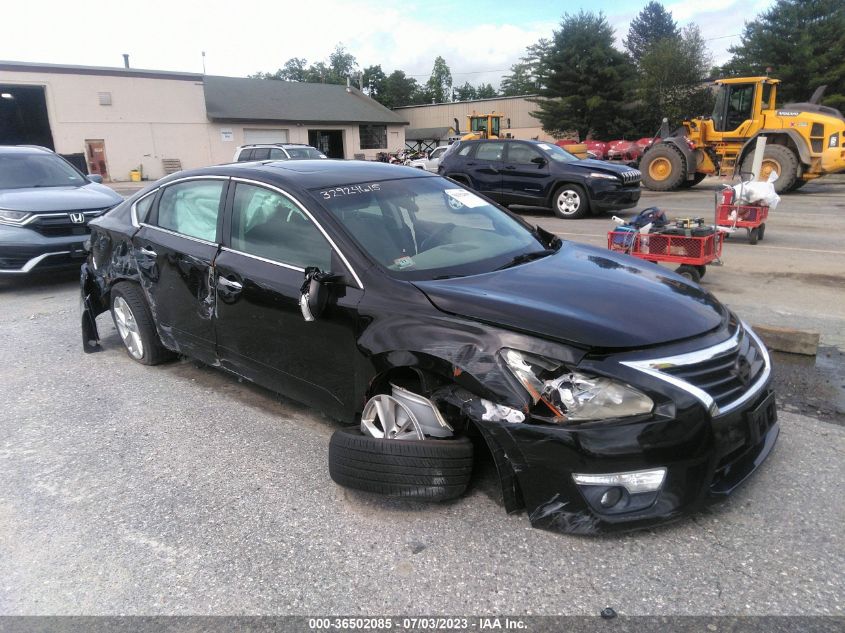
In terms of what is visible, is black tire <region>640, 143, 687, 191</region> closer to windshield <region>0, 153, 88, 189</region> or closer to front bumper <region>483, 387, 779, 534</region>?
windshield <region>0, 153, 88, 189</region>

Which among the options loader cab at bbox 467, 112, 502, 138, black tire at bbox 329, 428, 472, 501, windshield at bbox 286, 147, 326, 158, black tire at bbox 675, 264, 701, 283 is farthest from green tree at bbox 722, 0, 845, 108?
black tire at bbox 329, 428, 472, 501

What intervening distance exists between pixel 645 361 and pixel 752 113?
Answer: 1728cm

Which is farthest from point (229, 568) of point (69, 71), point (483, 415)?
point (69, 71)

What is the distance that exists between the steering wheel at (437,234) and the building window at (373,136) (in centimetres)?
4421

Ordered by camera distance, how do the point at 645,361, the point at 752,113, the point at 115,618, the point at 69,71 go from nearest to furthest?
1. the point at 115,618
2. the point at 645,361
3. the point at 752,113
4. the point at 69,71

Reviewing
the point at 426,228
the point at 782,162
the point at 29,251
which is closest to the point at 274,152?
the point at 29,251

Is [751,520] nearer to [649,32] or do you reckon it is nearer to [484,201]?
[484,201]

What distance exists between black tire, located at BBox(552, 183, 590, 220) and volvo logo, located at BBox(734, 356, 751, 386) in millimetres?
10924

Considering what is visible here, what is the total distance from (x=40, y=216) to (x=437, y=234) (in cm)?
604

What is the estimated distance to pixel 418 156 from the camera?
31656mm

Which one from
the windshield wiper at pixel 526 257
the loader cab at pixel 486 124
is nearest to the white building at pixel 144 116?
the loader cab at pixel 486 124

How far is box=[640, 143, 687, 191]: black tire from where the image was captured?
1764 cm

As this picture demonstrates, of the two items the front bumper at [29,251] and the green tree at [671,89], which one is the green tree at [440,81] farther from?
the front bumper at [29,251]

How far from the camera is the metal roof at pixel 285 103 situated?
38.8 m
